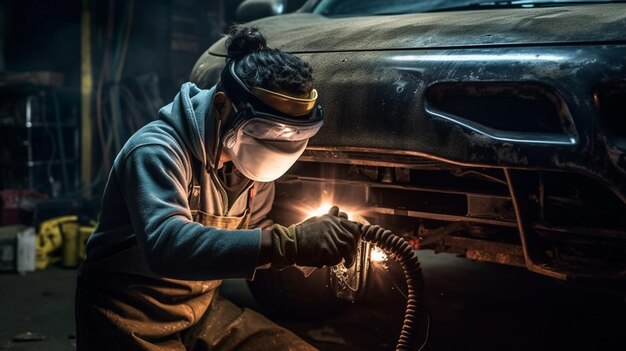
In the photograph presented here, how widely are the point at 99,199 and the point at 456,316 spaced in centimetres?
409

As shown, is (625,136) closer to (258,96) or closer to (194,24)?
(258,96)

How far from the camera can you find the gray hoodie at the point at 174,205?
1.94 m

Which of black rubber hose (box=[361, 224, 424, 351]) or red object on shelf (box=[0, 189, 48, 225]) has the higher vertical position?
black rubber hose (box=[361, 224, 424, 351])

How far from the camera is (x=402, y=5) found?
3.36m

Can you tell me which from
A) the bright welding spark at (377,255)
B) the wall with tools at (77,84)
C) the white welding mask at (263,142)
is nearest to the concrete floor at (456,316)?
the bright welding spark at (377,255)

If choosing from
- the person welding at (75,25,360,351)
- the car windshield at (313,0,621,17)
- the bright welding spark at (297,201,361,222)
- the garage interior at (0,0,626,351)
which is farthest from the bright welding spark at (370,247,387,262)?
the car windshield at (313,0,621,17)

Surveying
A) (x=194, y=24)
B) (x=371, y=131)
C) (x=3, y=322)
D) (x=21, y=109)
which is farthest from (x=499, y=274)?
(x=194, y=24)

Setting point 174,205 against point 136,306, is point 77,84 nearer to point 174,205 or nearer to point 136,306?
point 136,306

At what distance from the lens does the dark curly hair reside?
2.07 m

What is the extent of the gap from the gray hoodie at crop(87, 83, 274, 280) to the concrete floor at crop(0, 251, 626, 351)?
4.34 feet

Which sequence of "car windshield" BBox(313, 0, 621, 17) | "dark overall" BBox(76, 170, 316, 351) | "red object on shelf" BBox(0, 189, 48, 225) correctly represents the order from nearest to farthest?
"dark overall" BBox(76, 170, 316, 351)
"car windshield" BBox(313, 0, 621, 17)
"red object on shelf" BBox(0, 189, 48, 225)

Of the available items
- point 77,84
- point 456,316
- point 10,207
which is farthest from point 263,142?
point 77,84

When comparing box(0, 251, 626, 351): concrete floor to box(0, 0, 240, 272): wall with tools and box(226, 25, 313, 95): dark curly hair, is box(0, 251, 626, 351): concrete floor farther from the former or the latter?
box(0, 0, 240, 272): wall with tools

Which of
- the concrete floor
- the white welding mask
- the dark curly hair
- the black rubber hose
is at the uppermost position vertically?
the dark curly hair
